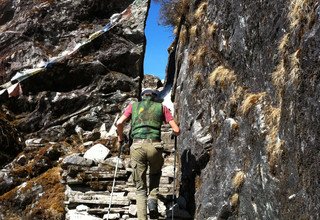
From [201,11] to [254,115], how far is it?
668 centimetres

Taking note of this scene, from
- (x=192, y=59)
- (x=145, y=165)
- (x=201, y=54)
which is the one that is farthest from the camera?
(x=192, y=59)

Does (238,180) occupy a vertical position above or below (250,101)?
below

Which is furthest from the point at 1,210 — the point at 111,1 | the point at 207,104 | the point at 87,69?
the point at 111,1

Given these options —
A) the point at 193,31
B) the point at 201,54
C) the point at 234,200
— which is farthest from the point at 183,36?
the point at 234,200

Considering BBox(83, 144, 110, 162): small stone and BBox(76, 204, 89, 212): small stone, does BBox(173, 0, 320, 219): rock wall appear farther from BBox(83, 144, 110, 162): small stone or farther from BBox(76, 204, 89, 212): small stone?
BBox(76, 204, 89, 212): small stone

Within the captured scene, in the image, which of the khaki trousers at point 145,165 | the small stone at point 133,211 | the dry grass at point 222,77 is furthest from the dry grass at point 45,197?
the dry grass at point 222,77

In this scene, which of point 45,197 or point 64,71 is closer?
point 45,197

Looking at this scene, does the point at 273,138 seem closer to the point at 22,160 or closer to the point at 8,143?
the point at 22,160

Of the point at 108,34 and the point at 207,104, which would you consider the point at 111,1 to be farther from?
the point at 207,104

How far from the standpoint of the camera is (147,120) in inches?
408

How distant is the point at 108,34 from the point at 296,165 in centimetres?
1676

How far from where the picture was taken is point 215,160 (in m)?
10.1

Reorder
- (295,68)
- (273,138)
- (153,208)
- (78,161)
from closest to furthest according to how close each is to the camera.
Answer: (295,68), (273,138), (153,208), (78,161)

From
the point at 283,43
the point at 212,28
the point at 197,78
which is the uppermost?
the point at 212,28
